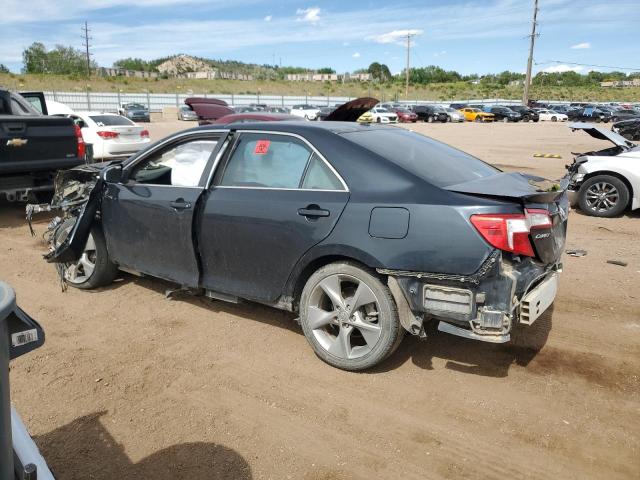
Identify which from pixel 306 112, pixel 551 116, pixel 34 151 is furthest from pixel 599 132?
pixel 551 116

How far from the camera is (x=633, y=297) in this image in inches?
201

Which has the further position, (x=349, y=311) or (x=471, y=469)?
(x=349, y=311)

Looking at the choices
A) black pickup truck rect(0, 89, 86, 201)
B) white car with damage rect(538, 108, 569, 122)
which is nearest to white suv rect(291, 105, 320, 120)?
white car with damage rect(538, 108, 569, 122)

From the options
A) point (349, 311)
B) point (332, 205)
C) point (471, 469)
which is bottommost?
point (471, 469)

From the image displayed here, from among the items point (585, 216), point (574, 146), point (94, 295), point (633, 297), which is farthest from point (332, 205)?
point (574, 146)

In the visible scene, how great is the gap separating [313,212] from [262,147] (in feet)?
2.58

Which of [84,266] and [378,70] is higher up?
[378,70]

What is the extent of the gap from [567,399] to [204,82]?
8344cm

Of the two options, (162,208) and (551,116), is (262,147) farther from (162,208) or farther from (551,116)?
(551,116)

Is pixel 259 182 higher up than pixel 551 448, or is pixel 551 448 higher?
pixel 259 182

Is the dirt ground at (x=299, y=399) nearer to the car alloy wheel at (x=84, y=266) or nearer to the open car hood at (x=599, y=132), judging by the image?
the car alloy wheel at (x=84, y=266)

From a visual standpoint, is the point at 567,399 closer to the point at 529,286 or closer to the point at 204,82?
the point at 529,286

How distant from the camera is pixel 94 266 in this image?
506 centimetres

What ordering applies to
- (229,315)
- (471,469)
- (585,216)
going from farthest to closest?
(585,216), (229,315), (471,469)
